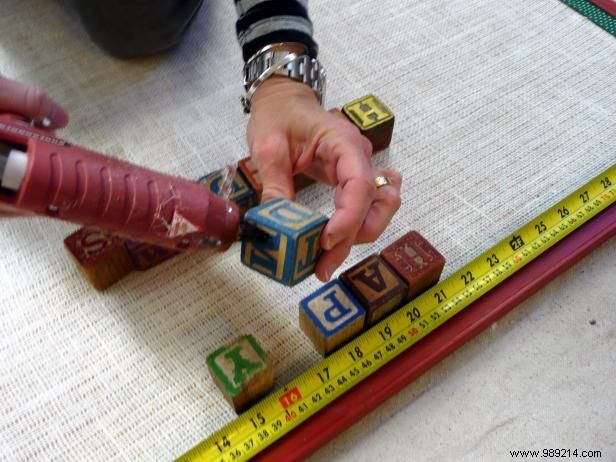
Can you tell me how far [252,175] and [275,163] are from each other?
0.31ft

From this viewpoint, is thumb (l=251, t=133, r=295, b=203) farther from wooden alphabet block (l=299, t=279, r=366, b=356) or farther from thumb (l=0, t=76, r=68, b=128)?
thumb (l=0, t=76, r=68, b=128)

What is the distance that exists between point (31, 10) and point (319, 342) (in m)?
0.99

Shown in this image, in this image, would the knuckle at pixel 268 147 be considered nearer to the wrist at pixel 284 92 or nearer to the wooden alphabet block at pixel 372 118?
the wrist at pixel 284 92

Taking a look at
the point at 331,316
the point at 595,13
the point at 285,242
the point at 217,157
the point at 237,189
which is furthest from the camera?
the point at 595,13

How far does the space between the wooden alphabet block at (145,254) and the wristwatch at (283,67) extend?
0.86 feet

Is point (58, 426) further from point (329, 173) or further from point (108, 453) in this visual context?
point (329, 173)

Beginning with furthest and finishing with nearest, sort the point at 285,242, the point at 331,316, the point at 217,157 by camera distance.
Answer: the point at 217,157
the point at 331,316
the point at 285,242

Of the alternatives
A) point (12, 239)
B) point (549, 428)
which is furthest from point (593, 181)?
point (12, 239)

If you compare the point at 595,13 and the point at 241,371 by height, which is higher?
→ the point at 595,13

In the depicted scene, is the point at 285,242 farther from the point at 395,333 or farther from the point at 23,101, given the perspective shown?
the point at 23,101

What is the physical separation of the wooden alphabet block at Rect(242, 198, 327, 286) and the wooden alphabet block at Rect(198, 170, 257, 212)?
0.54 ft

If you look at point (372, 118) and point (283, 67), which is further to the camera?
point (372, 118)

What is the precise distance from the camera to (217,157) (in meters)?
1.00

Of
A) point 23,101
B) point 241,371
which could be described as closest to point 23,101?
point 23,101
